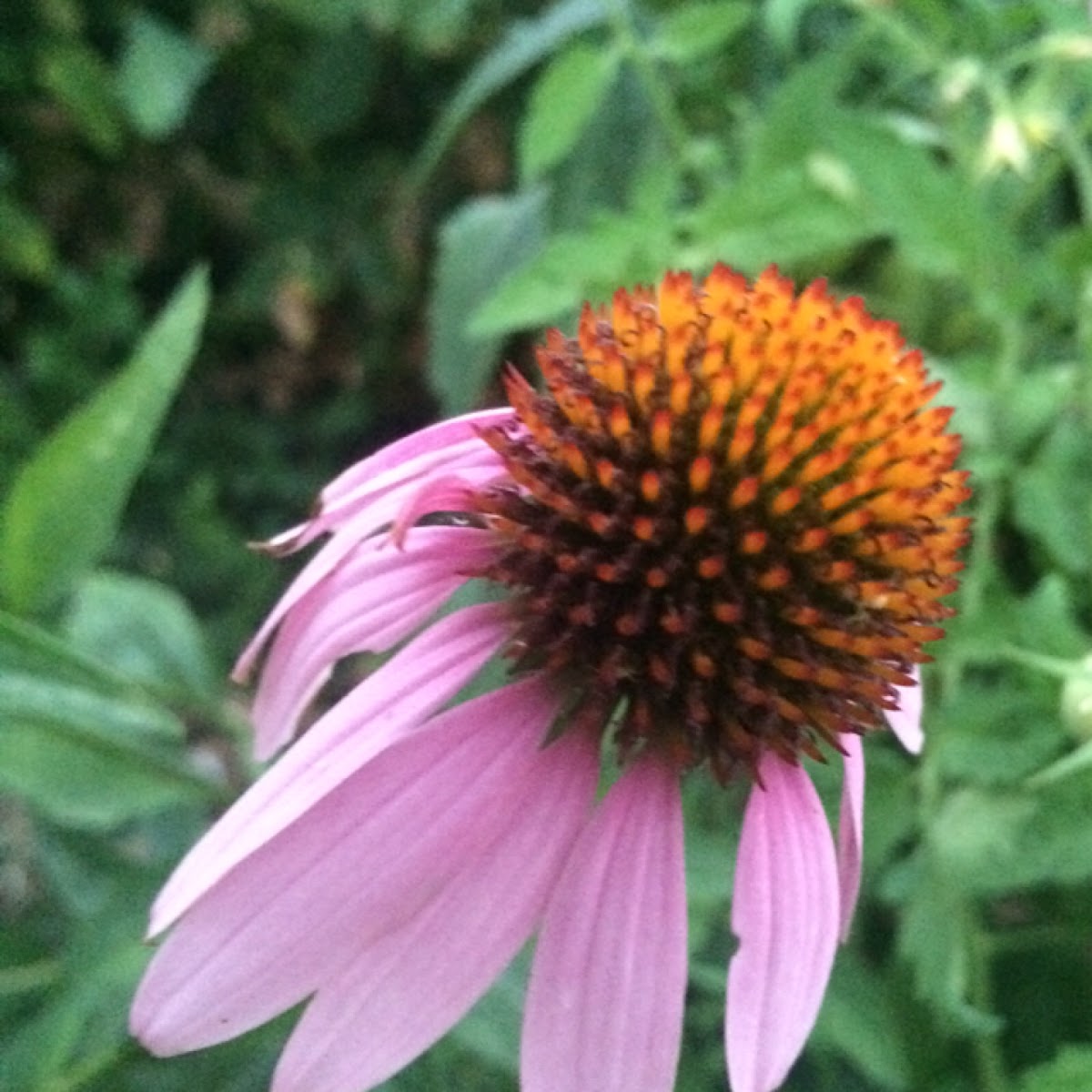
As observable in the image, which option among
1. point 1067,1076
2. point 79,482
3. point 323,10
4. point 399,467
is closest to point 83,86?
point 323,10

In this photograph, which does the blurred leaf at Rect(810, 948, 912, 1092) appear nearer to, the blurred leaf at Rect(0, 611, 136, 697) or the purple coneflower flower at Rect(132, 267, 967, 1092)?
the purple coneflower flower at Rect(132, 267, 967, 1092)

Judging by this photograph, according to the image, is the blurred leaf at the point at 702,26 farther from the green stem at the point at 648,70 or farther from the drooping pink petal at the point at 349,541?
the drooping pink petal at the point at 349,541

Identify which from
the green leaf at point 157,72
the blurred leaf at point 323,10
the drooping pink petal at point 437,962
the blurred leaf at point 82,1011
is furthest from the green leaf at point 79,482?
the blurred leaf at point 323,10

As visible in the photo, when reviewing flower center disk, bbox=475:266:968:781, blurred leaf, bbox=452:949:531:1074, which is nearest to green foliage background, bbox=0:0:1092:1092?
blurred leaf, bbox=452:949:531:1074

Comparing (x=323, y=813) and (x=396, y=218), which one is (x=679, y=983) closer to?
(x=323, y=813)

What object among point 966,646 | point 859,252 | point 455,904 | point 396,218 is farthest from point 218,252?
point 455,904

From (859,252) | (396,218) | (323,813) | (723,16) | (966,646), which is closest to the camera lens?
(323,813)

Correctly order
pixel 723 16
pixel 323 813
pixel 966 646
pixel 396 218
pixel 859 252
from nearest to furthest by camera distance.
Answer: pixel 323 813
pixel 966 646
pixel 723 16
pixel 859 252
pixel 396 218
